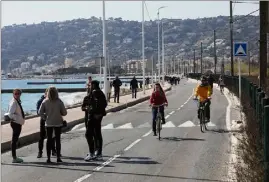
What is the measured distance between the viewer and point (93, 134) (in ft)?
44.7

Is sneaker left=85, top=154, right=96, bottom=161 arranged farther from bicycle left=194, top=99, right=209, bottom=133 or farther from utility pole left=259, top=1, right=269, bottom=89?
utility pole left=259, top=1, right=269, bottom=89

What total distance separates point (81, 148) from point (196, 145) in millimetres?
3189

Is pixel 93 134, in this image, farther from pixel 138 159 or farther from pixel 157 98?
pixel 157 98

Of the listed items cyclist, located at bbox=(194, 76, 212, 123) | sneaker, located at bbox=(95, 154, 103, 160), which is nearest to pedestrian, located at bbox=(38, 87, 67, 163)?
sneaker, located at bbox=(95, 154, 103, 160)

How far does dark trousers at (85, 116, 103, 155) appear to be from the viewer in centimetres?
1323

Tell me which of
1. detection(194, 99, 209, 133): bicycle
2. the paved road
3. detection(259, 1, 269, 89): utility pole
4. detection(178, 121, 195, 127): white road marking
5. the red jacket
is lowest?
detection(178, 121, 195, 127): white road marking

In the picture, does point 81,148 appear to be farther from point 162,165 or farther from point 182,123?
point 182,123

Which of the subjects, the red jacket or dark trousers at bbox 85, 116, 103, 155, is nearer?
dark trousers at bbox 85, 116, 103, 155

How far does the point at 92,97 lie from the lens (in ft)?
43.7

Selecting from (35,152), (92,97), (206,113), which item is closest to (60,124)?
(92,97)

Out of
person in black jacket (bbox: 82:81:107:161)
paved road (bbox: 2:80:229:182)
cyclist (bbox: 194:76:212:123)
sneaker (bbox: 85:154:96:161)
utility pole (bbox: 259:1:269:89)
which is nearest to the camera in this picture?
paved road (bbox: 2:80:229:182)

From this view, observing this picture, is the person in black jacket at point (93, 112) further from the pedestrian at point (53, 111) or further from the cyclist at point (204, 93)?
the cyclist at point (204, 93)

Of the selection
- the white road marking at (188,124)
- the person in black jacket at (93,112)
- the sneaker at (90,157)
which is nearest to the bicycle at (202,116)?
the white road marking at (188,124)

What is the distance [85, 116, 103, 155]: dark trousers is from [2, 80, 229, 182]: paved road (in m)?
0.37
